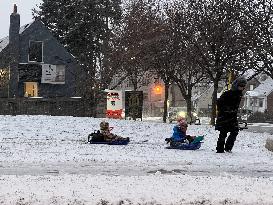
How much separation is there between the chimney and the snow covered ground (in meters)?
31.8

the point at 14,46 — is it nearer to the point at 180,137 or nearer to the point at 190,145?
the point at 180,137

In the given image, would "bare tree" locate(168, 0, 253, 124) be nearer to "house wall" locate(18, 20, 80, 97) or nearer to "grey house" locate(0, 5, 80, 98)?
"grey house" locate(0, 5, 80, 98)

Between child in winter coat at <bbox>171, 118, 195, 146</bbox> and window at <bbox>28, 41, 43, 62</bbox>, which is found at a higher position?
window at <bbox>28, 41, 43, 62</bbox>

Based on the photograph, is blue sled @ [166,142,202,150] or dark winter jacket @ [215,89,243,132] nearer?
dark winter jacket @ [215,89,243,132]

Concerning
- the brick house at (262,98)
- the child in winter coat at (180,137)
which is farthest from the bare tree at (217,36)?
the brick house at (262,98)

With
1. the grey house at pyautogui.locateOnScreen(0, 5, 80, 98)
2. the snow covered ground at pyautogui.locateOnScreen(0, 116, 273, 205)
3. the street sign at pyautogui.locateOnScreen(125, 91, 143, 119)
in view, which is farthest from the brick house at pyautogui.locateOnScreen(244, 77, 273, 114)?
the snow covered ground at pyautogui.locateOnScreen(0, 116, 273, 205)

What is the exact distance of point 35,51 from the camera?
173 feet

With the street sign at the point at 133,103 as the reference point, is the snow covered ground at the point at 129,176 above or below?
below

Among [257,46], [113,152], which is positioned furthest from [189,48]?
[113,152]

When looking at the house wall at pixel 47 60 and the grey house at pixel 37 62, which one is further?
the house wall at pixel 47 60

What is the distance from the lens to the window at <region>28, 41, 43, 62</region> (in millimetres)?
52312

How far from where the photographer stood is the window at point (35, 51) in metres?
52.3

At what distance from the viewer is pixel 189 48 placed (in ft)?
98.6

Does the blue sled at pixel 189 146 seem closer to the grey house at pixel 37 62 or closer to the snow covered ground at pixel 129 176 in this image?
the snow covered ground at pixel 129 176
